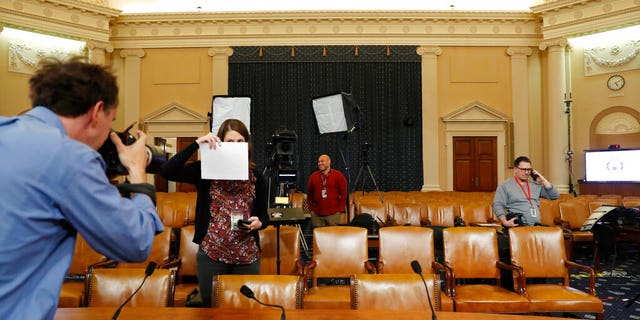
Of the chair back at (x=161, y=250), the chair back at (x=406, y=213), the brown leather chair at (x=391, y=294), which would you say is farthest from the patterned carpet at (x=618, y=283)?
the chair back at (x=161, y=250)

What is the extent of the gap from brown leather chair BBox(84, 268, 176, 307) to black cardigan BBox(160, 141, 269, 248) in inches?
11.6

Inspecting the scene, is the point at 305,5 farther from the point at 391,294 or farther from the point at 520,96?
the point at 391,294

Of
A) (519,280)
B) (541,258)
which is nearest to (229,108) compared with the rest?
(519,280)

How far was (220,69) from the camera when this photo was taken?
11.9m

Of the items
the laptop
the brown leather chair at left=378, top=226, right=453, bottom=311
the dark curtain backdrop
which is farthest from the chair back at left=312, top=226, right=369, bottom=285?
the dark curtain backdrop

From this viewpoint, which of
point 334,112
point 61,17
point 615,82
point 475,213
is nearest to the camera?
point 334,112

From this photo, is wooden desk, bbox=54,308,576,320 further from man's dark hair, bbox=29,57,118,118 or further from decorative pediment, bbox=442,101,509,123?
decorative pediment, bbox=442,101,509,123

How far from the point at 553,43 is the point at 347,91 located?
557 cm

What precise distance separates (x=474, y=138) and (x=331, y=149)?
4.07 m

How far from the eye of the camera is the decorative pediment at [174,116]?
1180 cm

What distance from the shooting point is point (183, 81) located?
39.1 feet

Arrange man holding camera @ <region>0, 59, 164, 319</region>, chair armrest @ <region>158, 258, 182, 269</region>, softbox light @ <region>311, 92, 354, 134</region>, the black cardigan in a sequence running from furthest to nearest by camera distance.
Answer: softbox light @ <region>311, 92, 354, 134</region> → chair armrest @ <region>158, 258, 182, 269</region> → the black cardigan → man holding camera @ <region>0, 59, 164, 319</region>

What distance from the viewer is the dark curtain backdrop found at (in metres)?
11.9

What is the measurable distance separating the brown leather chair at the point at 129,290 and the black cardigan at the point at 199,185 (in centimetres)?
30
